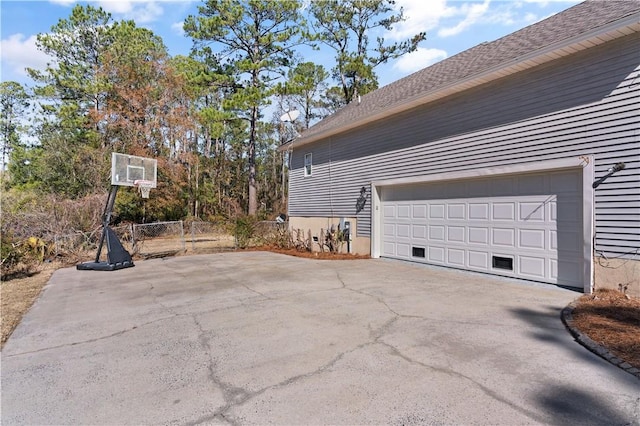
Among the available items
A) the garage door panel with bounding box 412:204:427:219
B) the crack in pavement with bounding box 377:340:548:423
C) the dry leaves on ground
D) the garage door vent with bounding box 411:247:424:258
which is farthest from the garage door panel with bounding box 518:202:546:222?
the crack in pavement with bounding box 377:340:548:423

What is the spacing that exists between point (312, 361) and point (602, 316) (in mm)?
3808

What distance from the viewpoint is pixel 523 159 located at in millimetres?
6641

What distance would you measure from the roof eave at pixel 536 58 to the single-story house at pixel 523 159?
24 mm

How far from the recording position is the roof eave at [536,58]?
17.1 ft

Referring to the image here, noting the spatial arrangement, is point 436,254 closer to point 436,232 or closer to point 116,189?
point 436,232

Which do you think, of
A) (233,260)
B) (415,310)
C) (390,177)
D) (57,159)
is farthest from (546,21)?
(57,159)

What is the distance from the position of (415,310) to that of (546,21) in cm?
776

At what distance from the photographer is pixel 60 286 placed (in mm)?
7293

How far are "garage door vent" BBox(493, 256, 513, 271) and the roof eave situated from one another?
3696 millimetres

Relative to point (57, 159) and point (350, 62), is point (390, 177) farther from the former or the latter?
point (57, 159)

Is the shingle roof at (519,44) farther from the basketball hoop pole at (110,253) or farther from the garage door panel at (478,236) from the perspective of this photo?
the basketball hoop pole at (110,253)

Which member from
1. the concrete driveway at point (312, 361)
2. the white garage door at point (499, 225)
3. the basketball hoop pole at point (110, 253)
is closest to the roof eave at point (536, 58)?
the white garage door at point (499, 225)

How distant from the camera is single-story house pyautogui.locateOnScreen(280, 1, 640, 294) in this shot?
5.39m

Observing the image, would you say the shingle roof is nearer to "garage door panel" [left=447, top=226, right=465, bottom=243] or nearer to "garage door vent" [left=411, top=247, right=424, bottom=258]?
"garage door panel" [left=447, top=226, right=465, bottom=243]
